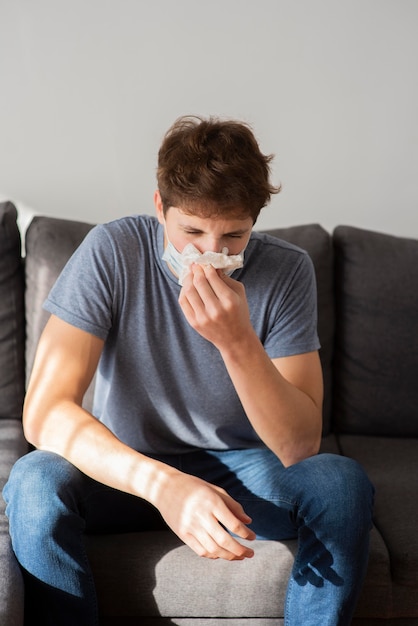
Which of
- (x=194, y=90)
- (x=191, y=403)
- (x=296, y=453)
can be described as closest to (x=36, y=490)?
(x=191, y=403)

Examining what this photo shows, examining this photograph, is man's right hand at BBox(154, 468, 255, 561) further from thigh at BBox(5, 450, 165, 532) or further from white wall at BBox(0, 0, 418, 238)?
white wall at BBox(0, 0, 418, 238)

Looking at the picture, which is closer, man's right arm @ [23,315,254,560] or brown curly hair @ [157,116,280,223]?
man's right arm @ [23,315,254,560]

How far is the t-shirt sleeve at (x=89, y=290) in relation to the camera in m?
1.65

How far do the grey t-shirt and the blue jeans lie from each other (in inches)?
8.9

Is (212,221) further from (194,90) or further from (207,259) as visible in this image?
(194,90)

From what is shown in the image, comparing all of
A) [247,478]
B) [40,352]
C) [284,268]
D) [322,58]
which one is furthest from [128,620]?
[322,58]

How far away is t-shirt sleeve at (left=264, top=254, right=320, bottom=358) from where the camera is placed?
1.73 meters

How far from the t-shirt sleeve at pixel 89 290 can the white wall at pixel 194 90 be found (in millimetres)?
728

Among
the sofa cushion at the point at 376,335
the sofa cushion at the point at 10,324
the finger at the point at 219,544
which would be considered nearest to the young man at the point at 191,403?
the finger at the point at 219,544

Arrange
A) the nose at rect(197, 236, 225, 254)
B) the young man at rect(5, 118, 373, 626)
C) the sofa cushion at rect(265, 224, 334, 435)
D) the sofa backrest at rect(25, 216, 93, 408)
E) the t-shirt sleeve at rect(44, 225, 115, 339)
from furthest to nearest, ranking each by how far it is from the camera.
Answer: the sofa cushion at rect(265, 224, 334, 435) < the sofa backrest at rect(25, 216, 93, 408) < the t-shirt sleeve at rect(44, 225, 115, 339) < the nose at rect(197, 236, 225, 254) < the young man at rect(5, 118, 373, 626)

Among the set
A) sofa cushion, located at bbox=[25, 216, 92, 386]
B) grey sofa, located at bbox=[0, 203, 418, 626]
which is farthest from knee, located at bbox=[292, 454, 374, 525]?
sofa cushion, located at bbox=[25, 216, 92, 386]

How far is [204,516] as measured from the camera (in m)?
1.37

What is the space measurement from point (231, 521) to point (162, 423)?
0.44 metres

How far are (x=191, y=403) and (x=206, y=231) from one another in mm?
415
